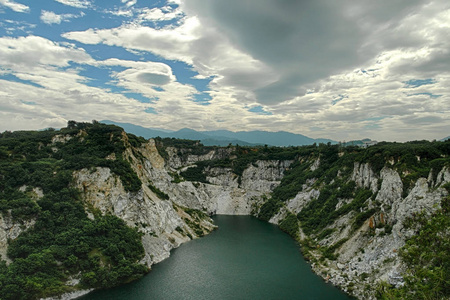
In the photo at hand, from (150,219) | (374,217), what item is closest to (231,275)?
(150,219)

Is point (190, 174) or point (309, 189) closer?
point (309, 189)

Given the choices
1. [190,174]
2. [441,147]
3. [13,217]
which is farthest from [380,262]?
[190,174]

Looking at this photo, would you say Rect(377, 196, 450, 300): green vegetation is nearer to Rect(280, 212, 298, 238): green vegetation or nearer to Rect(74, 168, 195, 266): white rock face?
Rect(280, 212, 298, 238): green vegetation

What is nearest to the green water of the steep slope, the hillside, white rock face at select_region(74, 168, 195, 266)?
the hillside

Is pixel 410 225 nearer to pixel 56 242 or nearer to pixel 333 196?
pixel 333 196

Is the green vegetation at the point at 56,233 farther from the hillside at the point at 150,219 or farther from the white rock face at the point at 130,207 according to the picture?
the white rock face at the point at 130,207

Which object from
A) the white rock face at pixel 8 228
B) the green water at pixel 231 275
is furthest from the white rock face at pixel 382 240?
the white rock face at pixel 8 228
